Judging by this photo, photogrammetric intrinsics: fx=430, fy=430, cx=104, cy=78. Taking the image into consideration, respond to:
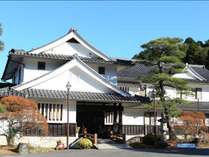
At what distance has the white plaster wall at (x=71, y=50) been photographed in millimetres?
35406

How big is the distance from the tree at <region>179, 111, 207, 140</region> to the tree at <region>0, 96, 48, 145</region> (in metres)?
13.4

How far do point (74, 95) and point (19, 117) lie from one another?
19.4 ft

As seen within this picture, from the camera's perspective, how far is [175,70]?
35375 mm

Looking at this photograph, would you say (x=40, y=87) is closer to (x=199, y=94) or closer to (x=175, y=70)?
(x=175, y=70)

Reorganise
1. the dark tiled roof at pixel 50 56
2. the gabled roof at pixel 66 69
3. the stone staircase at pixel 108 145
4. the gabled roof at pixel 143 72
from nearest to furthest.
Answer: the stone staircase at pixel 108 145 < the gabled roof at pixel 66 69 < the dark tiled roof at pixel 50 56 < the gabled roof at pixel 143 72

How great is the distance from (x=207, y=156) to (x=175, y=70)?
13098 mm

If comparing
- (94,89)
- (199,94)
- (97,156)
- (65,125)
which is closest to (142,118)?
(94,89)

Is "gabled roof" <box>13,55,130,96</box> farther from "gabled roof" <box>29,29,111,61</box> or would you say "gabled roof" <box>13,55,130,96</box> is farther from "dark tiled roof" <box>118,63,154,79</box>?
"dark tiled roof" <box>118,63,154,79</box>

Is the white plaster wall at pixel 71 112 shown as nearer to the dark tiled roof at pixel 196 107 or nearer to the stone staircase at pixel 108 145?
the stone staircase at pixel 108 145

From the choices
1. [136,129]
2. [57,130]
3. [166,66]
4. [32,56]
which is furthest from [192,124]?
[32,56]

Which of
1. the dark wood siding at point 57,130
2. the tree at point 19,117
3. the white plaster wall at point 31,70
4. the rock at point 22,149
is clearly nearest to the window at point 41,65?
the white plaster wall at point 31,70

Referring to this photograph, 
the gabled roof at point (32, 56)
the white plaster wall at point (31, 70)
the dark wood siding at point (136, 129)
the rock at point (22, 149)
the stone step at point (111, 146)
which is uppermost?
→ the gabled roof at point (32, 56)

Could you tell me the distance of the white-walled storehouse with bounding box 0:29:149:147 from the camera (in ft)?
101

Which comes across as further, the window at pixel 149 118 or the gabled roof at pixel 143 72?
the gabled roof at pixel 143 72
